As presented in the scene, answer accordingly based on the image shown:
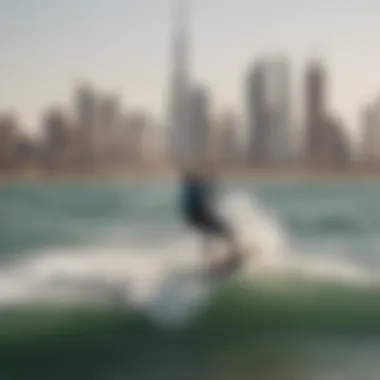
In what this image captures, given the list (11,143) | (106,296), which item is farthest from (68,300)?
(11,143)

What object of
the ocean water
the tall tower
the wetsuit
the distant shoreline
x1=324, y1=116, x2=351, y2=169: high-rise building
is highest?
the tall tower

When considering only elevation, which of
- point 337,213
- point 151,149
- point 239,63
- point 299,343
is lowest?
point 299,343

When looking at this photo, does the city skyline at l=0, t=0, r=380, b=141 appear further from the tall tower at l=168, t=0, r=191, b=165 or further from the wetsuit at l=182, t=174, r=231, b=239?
the wetsuit at l=182, t=174, r=231, b=239

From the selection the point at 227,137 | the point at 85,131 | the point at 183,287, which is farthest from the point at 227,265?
the point at 85,131

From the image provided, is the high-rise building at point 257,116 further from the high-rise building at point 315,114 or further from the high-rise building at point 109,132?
the high-rise building at point 109,132

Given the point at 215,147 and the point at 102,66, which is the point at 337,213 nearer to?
the point at 215,147

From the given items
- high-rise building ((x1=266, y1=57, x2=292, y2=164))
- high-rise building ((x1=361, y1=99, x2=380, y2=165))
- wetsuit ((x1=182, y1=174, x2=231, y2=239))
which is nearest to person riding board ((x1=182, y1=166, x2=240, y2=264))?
wetsuit ((x1=182, y1=174, x2=231, y2=239))
